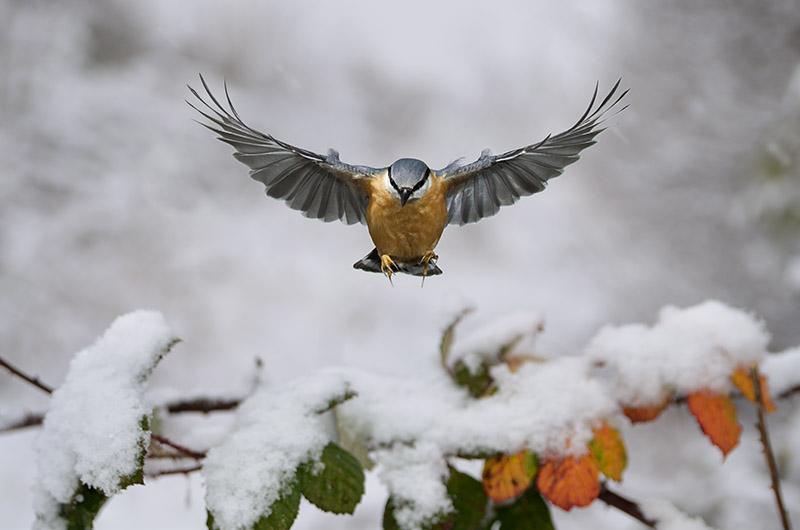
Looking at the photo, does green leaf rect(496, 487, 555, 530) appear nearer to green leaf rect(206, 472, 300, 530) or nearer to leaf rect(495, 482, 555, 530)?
leaf rect(495, 482, 555, 530)

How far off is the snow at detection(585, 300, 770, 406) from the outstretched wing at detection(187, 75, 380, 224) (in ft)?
1.38

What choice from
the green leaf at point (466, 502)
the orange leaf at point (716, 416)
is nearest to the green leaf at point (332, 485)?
the green leaf at point (466, 502)

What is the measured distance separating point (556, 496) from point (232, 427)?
0.33 meters

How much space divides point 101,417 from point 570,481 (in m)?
0.43

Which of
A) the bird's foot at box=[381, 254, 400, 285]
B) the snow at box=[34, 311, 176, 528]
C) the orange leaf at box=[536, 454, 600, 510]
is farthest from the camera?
the orange leaf at box=[536, 454, 600, 510]

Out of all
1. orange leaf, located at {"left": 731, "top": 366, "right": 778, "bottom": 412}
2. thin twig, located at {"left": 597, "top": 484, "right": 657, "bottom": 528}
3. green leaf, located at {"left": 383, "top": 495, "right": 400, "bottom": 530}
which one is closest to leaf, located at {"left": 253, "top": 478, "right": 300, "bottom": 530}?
green leaf, located at {"left": 383, "top": 495, "right": 400, "bottom": 530}

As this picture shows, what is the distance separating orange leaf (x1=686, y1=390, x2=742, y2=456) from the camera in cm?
65

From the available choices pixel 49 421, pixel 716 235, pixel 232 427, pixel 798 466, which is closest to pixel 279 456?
pixel 232 427

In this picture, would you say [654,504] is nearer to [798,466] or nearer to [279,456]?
[279,456]

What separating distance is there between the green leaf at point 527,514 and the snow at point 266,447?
220 millimetres

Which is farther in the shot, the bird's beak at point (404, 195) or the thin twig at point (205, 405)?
the thin twig at point (205, 405)

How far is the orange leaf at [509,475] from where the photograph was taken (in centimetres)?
62

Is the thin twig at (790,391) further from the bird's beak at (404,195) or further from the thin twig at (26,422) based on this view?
the thin twig at (26,422)

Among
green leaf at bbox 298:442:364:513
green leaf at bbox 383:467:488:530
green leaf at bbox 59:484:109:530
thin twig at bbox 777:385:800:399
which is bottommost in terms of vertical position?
green leaf at bbox 59:484:109:530
